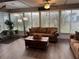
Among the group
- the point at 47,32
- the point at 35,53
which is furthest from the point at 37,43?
the point at 47,32

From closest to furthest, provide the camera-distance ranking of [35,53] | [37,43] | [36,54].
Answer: [36,54] → [35,53] → [37,43]

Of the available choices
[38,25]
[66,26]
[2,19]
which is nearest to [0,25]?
[2,19]

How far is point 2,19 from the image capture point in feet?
29.1

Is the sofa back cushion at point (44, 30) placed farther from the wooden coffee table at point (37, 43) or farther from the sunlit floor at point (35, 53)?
the sunlit floor at point (35, 53)

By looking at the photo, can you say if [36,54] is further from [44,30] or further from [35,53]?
[44,30]

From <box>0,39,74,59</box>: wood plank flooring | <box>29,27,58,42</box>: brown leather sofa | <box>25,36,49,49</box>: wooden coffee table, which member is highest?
<box>29,27,58,42</box>: brown leather sofa

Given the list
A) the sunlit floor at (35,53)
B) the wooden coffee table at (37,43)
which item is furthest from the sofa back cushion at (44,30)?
the sunlit floor at (35,53)

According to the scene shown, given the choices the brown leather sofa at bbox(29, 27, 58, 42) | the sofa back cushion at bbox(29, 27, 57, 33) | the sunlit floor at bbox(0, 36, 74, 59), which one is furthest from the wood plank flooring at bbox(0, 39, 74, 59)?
the sofa back cushion at bbox(29, 27, 57, 33)

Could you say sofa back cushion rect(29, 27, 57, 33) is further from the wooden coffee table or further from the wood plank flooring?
the wood plank flooring

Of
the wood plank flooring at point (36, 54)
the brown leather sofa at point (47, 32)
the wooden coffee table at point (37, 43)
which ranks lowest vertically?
the wood plank flooring at point (36, 54)

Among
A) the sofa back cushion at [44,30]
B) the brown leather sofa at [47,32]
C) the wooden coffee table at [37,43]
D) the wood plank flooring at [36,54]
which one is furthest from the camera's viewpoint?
the sofa back cushion at [44,30]

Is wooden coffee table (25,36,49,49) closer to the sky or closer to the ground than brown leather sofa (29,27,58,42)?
closer to the ground

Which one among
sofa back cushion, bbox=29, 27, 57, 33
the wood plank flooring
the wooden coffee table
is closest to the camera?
the wood plank flooring

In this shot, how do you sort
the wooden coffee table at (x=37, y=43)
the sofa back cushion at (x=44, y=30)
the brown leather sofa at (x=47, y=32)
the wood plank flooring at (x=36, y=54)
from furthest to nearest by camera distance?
the sofa back cushion at (x=44, y=30)
the brown leather sofa at (x=47, y=32)
the wooden coffee table at (x=37, y=43)
the wood plank flooring at (x=36, y=54)
